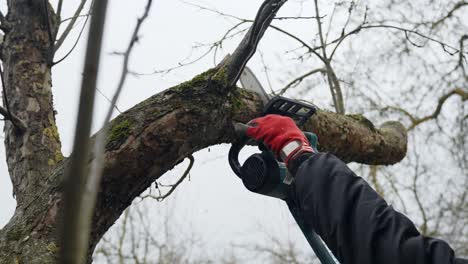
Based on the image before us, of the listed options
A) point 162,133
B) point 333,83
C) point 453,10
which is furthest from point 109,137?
point 453,10

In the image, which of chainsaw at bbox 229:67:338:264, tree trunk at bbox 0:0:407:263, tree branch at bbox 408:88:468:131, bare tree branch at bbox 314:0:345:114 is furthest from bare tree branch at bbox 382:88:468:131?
chainsaw at bbox 229:67:338:264

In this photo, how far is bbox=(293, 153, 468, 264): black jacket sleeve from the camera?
137 cm

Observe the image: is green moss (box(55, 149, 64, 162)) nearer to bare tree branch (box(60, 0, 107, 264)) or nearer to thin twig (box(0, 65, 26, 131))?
thin twig (box(0, 65, 26, 131))

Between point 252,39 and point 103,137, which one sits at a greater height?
point 252,39

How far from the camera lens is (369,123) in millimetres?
3061

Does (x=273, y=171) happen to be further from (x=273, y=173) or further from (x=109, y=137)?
(x=109, y=137)

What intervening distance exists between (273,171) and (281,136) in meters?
0.15

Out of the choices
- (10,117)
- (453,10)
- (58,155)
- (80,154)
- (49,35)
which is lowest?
(80,154)

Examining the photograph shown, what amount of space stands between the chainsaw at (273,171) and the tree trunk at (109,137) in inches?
4.9

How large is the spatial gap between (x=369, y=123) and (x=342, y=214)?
5.62ft

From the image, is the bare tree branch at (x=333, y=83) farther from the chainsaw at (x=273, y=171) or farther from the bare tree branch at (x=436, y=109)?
the bare tree branch at (x=436, y=109)

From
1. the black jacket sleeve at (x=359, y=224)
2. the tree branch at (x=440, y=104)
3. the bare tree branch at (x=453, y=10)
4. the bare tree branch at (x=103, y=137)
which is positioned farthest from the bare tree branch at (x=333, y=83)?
the tree branch at (x=440, y=104)

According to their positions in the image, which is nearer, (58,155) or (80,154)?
(80,154)

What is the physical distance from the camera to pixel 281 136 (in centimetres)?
186
